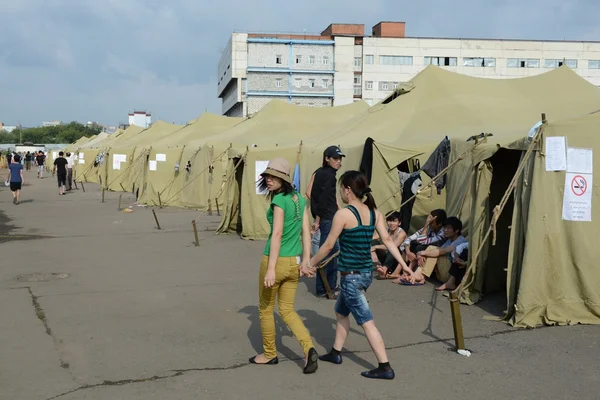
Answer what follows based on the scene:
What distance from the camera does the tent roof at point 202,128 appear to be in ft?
92.1

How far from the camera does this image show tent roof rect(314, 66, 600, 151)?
42.8 ft

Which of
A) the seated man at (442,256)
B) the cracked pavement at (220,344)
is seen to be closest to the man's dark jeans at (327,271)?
the cracked pavement at (220,344)

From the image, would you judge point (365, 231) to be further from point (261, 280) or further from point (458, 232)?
point (458, 232)

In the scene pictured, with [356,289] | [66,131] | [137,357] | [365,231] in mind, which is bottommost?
[137,357]

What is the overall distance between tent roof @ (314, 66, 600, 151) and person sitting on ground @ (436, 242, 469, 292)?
411 cm

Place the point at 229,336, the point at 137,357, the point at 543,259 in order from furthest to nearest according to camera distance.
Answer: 1. the point at 543,259
2. the point at 229,336
3. the point at 137,357

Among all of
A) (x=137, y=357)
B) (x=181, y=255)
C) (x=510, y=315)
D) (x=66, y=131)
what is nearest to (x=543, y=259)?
(x=510, y=315)

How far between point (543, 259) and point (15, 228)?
526 inches

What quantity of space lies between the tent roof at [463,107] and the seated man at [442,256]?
141 inches

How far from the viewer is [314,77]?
81.2 m

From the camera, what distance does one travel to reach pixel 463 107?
13953mm

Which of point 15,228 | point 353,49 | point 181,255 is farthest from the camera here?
point 353,49

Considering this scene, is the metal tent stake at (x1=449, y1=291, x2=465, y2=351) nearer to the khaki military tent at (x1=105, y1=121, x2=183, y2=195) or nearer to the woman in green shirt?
the woman in green shirt

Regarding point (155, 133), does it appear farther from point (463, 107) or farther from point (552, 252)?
point (552, 252)
